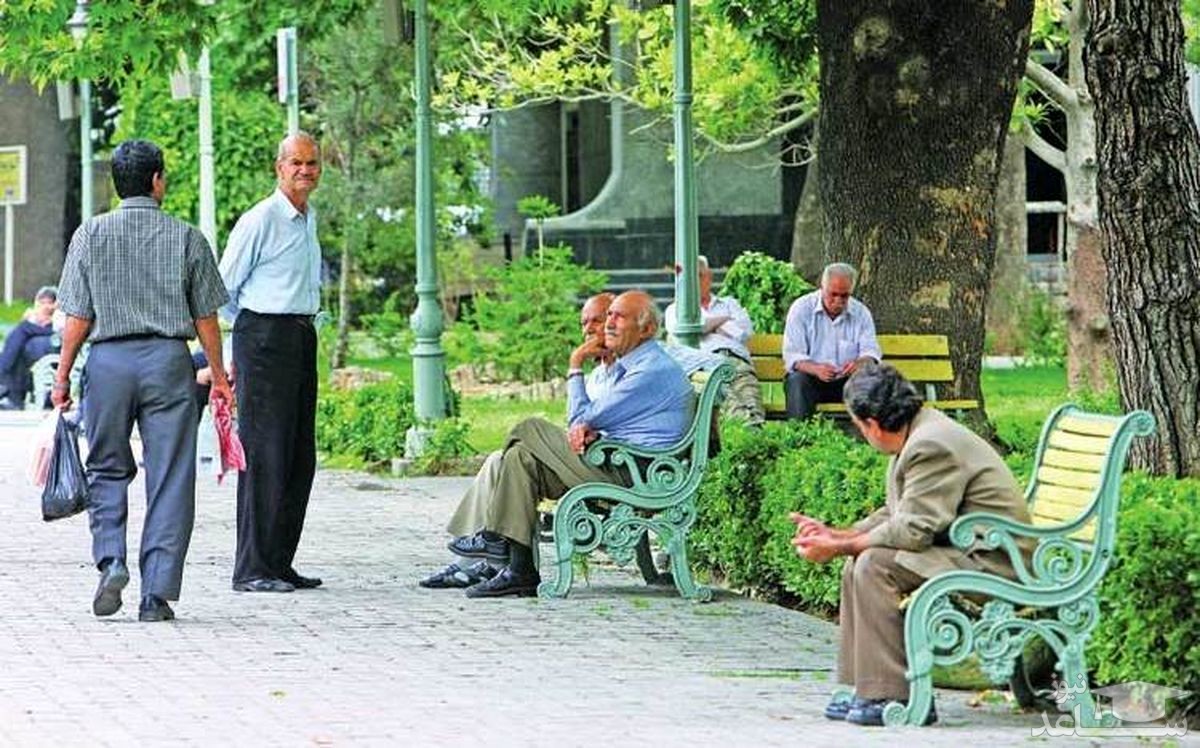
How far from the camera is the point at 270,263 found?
43.6 feet

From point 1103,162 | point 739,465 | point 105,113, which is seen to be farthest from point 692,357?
point 105,113

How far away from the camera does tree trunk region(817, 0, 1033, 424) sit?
52.3ft

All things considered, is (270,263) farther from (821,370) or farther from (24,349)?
(24,349)

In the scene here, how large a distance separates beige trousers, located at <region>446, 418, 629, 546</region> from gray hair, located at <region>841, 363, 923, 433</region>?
3531 mm

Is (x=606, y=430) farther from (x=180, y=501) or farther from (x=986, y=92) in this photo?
(x=986, y=92)

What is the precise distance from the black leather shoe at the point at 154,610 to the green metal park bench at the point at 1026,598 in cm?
398

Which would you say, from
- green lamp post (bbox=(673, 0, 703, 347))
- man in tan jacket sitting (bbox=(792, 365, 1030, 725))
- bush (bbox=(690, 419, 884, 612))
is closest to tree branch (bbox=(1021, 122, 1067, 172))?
green lamp post (bbox=(673, 0, 703, 347))

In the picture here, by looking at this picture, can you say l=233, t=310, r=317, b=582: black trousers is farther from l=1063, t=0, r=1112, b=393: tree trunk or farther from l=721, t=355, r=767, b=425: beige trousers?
l=1063, t=0, r=1112, b=393: tree trunk

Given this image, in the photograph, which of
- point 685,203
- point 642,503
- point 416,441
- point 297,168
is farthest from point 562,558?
point 416,441

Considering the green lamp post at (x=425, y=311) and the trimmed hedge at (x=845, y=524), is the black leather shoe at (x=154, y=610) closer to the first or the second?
the trimmed hedge at (x=845, y=524)

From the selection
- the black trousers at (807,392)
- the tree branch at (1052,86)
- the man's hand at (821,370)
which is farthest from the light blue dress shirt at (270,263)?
the tree branch at (1052,86)

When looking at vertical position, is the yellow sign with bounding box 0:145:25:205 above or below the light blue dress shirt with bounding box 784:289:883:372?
above

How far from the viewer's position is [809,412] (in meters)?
18.1

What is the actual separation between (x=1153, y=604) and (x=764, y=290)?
1255 cm
